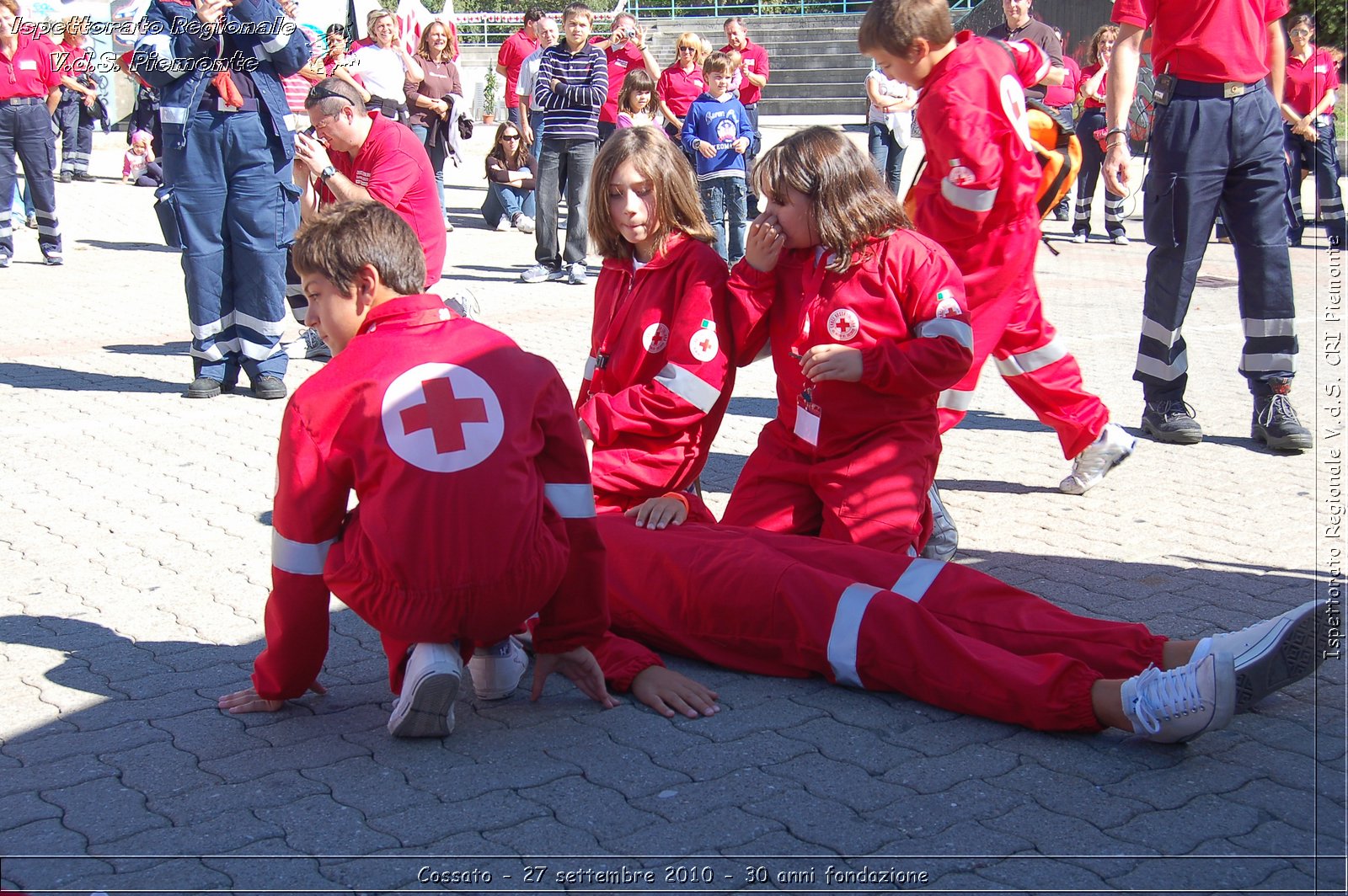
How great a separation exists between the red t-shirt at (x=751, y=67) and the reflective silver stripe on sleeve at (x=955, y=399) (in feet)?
31.0

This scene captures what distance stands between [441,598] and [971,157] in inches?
98.2

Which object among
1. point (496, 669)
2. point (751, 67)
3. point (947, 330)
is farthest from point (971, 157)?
point (751, 67)

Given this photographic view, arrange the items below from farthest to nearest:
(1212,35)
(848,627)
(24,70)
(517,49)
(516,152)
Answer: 1. (517,49)
2. (516,152)
3. (24,70)
4. (1212,35)
5. (848,627)

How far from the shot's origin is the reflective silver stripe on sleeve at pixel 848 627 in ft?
10.1

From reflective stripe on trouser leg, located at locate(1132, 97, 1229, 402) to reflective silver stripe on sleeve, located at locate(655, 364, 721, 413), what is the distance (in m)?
2.37

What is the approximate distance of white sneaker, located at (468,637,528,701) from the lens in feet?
10.3

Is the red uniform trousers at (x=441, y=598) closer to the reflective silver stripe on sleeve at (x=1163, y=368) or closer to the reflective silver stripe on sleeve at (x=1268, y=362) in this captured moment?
the reflective silver stripe on sleeve at (x=1163, y=368)

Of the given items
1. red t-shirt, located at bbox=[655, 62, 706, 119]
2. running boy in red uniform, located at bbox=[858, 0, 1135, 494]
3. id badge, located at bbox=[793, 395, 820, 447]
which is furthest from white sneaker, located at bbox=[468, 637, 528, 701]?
red t-shirt, located at bbox=[655, 62, 706, 119]

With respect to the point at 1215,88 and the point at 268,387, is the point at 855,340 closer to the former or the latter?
the point at 1215,88

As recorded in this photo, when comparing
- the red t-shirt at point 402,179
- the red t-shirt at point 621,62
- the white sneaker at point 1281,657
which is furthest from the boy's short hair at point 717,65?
the white sneaker at point 1281,657

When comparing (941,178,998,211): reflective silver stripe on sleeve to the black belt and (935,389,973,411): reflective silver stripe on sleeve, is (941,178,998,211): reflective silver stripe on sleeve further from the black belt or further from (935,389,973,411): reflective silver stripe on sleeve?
the black belt

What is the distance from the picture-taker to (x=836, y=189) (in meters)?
3.69

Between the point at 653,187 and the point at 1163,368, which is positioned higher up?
the point at 653,187

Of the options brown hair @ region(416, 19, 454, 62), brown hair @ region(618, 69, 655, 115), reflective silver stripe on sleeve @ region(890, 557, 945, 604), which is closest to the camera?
reflective silver stripe on sleeve @ region(890, 557, 945, 604)
